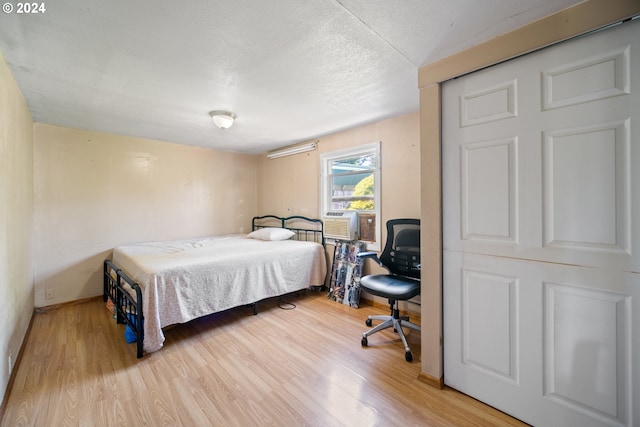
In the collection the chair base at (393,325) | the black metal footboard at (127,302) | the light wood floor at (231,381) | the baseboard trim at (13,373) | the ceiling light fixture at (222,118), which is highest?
the ceiling light fixture at (222,118)

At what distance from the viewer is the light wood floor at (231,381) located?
5.10 feet

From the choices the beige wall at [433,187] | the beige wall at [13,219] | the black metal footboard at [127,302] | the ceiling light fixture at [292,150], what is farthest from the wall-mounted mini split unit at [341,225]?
the beige wall at [13,219]

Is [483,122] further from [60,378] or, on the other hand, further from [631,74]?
[60,378]

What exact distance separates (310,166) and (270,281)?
189 centimetres

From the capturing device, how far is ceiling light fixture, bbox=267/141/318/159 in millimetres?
4031

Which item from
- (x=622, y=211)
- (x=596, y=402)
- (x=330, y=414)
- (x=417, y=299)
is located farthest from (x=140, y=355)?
(x=622, y=211)

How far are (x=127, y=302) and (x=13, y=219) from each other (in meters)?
1.09

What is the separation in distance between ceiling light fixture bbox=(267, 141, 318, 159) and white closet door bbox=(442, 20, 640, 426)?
2461 millimetres

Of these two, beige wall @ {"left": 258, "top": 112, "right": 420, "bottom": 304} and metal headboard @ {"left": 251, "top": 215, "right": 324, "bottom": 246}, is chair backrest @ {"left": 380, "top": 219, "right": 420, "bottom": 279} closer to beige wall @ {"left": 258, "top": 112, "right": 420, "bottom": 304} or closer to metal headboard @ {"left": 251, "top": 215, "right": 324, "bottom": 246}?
beige wall @ {"left": 258, "top": 112, "right": 420, "bottom": 304}

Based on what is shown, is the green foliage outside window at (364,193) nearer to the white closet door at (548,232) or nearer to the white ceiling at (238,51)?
the white ceiling at (238,51)

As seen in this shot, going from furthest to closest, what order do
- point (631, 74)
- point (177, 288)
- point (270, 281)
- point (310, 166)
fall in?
1. point (310, 166)
2. point (270, 281)
3. point (177, 288)
4. point (631, 74)

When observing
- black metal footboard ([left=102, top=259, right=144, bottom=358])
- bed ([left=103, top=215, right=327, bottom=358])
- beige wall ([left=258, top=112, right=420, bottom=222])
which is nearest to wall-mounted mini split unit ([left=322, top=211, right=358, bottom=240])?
bed ([left=103, top=215, right=327, bottom=358])

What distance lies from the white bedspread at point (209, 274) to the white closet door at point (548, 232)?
6.51 feet

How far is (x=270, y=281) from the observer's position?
314 cm
